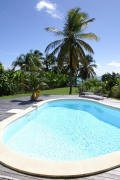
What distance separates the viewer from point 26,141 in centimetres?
438

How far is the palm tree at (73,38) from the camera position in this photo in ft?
42.0

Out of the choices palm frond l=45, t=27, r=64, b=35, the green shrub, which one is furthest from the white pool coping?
palm frond l=45, t=27, r=64, b=35

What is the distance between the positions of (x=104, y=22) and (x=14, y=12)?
26.6ft

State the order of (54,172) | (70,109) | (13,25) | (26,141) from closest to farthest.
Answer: (54,172)
(26,141)
(70,109)
(13,25)

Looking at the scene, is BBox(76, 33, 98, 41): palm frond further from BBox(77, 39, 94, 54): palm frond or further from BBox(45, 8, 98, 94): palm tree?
BBox(77, 39, 94, 54): palm frond

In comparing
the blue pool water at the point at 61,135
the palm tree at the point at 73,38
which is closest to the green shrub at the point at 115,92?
the palm tree at the point at 73,38

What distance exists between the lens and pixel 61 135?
4957 mm

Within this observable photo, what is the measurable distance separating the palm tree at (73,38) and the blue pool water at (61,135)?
6.49 meters

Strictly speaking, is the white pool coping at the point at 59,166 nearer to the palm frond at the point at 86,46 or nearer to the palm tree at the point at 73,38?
the palm tree at the point at 73,38

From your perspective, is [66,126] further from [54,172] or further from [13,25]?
[13,25]

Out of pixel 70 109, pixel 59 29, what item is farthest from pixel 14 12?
pixel 70 109

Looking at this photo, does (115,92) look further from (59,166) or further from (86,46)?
(59,166)

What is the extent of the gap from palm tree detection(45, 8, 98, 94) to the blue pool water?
6491 millimetres

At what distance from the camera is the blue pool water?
3.76 metres
